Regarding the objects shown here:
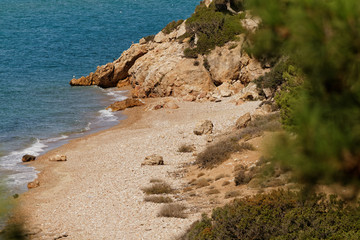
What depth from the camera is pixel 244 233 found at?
974 cm

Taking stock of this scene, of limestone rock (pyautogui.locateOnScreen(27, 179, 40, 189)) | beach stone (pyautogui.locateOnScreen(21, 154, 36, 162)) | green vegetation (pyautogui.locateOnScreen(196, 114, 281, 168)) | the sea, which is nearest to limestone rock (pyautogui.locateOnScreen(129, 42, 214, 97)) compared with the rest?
the sea

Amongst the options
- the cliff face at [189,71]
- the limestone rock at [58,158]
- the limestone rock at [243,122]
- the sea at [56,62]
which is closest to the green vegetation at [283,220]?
the sea at [56,62]

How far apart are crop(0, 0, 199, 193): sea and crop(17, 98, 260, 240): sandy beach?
1747 millimetres

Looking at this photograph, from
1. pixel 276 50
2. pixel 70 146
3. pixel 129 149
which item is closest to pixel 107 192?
pixel 129 149

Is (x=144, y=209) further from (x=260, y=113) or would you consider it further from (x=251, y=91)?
(x=251, y=91)

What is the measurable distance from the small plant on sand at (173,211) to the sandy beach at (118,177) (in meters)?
0.23

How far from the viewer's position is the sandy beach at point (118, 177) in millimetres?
14023

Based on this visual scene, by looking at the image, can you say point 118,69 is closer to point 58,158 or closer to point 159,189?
point 58,158

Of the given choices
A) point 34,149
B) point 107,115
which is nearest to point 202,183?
point 34,149

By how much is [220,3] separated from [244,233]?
36.3 metres

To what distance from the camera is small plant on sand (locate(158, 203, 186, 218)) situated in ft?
44.8

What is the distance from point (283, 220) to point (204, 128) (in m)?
16.2

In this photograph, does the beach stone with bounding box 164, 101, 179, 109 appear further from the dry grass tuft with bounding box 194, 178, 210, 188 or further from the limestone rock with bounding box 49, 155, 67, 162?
the dry grass tuft with bounding box 194, 178, 210, 188

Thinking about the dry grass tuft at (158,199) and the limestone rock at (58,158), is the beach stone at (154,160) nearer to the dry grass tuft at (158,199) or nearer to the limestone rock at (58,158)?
the dry grass tuft at (158,199)
